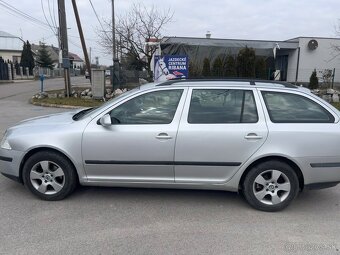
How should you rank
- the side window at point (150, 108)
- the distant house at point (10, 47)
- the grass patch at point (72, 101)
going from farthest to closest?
1. the distant house at point (10, 47)
2. the grass patch at point (72, 101)
3. the side window at point (150, 108)

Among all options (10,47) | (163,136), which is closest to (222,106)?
(163,136)

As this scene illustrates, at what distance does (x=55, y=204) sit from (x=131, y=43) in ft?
61.7

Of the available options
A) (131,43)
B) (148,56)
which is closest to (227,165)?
(148,56)

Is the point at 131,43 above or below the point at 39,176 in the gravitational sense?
above

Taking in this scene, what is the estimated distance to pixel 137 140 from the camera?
12.9 ft

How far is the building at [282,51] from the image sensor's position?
1902 cm

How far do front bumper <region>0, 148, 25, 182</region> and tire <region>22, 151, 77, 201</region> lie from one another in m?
0.10

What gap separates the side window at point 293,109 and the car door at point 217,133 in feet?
0.52

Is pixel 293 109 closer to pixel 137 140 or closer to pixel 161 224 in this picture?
pixel 137 140

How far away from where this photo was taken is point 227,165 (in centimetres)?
Result: 394

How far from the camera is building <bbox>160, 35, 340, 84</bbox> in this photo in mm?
19016

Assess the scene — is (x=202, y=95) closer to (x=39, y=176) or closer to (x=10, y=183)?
(x=39, y=176)

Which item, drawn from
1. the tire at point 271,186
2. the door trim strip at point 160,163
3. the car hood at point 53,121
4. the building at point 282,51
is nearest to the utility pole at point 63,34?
the building at point 282,51

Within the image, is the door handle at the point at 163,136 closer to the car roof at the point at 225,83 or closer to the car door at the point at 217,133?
the car door at the point at 217,133
